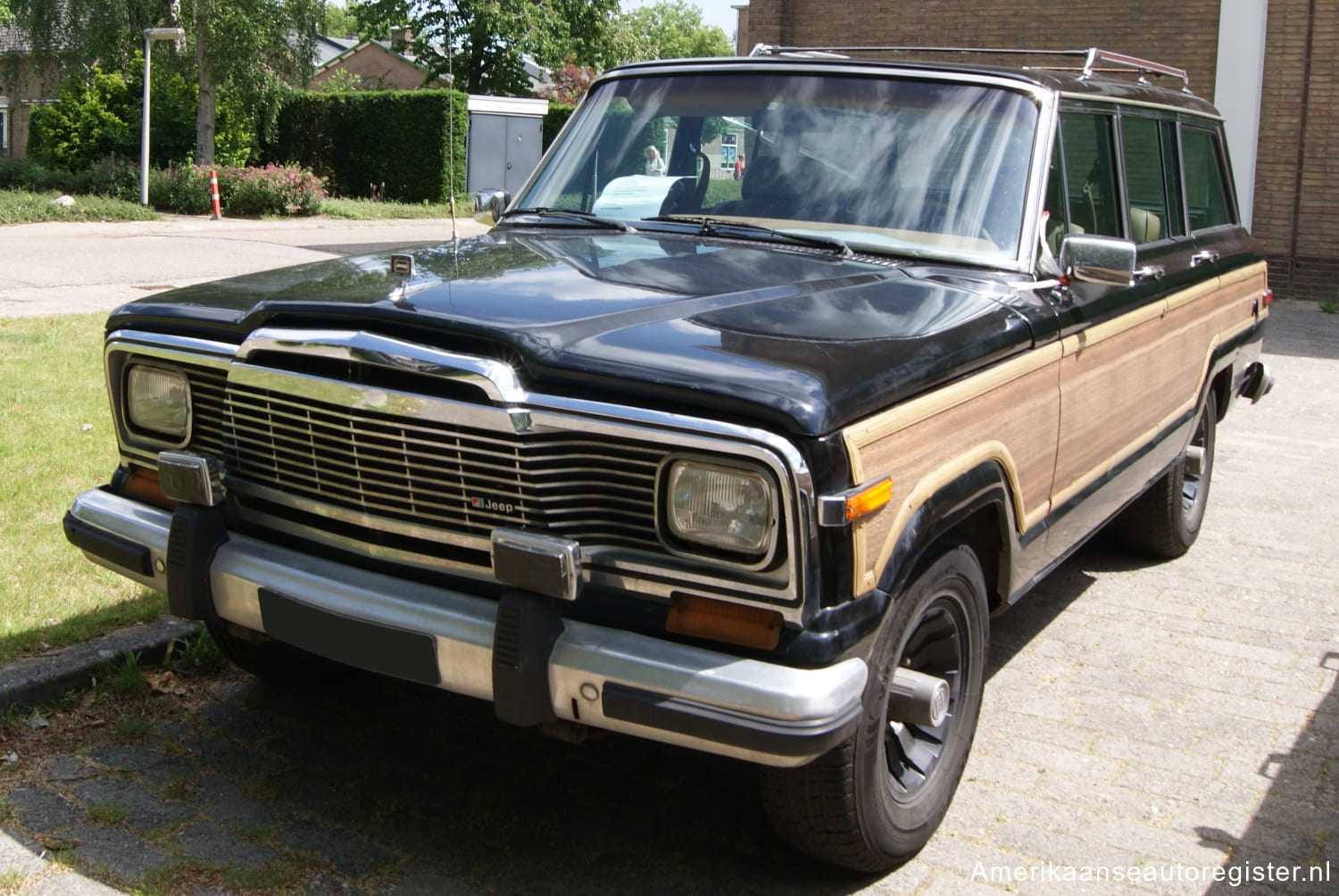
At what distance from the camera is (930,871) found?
3.22 metres

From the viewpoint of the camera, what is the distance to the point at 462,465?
2809 mm

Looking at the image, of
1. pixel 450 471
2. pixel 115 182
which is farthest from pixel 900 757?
pixel 115 182

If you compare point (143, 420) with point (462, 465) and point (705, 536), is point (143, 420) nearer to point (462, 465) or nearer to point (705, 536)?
point (462, 465)

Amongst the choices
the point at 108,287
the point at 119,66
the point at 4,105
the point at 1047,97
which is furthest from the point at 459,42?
the point at 1047,97

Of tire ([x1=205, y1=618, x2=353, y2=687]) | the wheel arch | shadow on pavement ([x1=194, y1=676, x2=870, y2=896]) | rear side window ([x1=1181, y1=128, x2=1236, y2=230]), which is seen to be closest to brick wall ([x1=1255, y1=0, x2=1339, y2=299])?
rear side window ([x1=1181, y1=128, x2=1236, y2=230])

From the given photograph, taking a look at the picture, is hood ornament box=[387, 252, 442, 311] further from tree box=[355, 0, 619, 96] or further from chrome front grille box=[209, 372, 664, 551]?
tree box=[355, 0, 619, 96]

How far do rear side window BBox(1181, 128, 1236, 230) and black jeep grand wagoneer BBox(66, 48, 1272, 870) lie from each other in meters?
1.18

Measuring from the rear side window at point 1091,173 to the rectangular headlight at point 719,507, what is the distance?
212 cm

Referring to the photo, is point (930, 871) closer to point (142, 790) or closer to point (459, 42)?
point (142, 790)

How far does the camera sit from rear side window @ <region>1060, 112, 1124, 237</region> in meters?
4.20

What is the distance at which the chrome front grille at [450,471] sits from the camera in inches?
106

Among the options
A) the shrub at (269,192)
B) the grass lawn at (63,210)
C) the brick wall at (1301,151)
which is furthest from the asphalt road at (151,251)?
the brick wall at (1301,151)

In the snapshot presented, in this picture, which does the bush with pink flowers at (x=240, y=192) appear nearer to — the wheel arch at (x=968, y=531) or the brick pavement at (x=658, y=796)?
the brick pavement at (x=658, y=796)

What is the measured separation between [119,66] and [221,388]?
30138 mm
